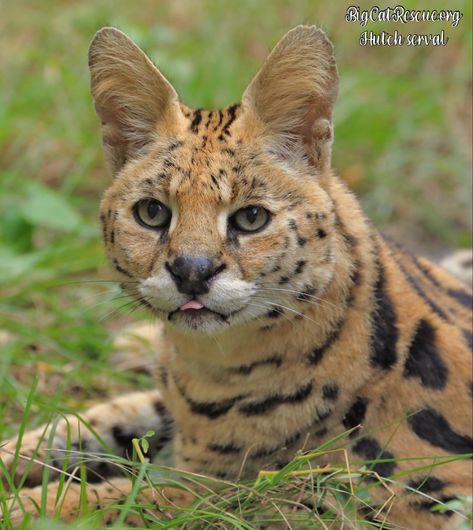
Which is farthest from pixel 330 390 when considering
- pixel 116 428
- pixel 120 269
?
pixel 116 428

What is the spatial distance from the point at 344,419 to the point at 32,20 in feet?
21.8

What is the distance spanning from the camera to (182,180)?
4.10 meters

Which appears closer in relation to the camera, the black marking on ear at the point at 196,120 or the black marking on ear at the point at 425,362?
the black marking on ear at the point at 196,120

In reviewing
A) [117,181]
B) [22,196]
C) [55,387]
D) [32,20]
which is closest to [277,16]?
[32,20]

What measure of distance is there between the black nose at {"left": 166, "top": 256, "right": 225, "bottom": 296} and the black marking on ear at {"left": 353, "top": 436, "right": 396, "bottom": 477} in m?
0.99

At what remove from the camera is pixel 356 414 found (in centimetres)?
438

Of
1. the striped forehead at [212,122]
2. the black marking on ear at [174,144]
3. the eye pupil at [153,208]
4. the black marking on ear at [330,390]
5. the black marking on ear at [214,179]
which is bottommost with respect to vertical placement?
the black marking on ear at [330,390]

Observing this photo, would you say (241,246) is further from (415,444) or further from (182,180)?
(415,444)

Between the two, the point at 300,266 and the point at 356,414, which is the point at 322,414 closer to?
the point at 356,414

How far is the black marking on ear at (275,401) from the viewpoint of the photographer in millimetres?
4344

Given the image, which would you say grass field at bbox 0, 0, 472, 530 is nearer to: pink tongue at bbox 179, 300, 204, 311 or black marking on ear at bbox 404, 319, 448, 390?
pink tongue at bbox 179, 300, 204, 311

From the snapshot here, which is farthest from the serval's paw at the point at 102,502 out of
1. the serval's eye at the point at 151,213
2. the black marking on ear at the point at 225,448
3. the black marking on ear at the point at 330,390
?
the serval's eye at the point at 151,213

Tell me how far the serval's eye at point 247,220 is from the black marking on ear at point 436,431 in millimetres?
1048

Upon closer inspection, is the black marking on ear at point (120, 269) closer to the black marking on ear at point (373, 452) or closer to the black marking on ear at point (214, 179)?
the black marking on ear at point (214, 179)
